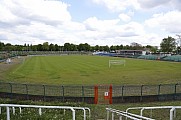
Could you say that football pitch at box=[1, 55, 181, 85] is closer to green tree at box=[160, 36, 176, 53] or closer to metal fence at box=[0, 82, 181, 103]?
metal fence at box=[0, 82, 181, 103]

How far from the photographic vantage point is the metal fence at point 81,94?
706 inches

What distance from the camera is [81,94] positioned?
744 inches

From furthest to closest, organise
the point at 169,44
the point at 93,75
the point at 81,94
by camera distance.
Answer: the point at 169,44 < the point at 93,75 < the point at 81,94

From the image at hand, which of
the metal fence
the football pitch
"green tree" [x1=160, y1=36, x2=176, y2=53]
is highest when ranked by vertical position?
"green tree" [x1=160, y1=36, x2=176, y2=53]

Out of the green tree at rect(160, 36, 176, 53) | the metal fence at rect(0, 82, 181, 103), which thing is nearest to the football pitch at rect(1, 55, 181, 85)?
the metal fence at rect(0, 82, 181, 103)

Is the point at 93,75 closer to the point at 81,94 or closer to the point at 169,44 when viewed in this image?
the point at 81,94

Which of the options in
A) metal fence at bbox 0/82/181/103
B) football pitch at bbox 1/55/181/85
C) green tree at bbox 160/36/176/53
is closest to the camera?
metal fence at bbox 0/82/181/103

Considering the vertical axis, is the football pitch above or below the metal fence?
below

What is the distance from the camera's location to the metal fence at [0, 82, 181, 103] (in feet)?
58.8

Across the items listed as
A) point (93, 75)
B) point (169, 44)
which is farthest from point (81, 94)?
point (169, 44)

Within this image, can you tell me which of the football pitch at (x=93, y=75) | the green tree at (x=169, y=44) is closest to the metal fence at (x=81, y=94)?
the football pitch at (x=93, y=75)

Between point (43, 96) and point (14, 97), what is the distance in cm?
244

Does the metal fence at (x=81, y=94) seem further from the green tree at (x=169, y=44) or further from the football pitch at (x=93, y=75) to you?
the green tree at (x=169, y=44)

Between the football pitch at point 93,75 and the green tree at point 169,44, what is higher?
the green tree at point 169,44
